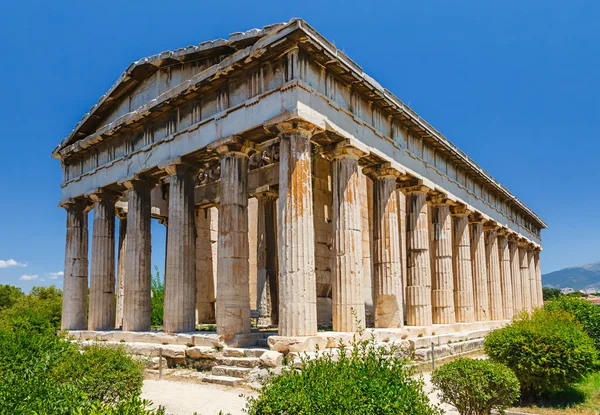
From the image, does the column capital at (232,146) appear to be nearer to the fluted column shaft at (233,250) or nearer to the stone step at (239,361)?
the fluted column shaft at (233,250)

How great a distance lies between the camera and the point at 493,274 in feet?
88.1

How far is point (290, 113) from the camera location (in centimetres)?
1280

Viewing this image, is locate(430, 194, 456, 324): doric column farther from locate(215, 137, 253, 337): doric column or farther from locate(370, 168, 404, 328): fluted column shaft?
locate(215, 137, 253, 337): doric column

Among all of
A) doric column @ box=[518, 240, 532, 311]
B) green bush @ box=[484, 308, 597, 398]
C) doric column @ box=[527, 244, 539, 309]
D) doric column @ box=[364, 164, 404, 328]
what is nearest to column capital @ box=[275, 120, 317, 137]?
doric column @ box=[364, 164, 404, 328]

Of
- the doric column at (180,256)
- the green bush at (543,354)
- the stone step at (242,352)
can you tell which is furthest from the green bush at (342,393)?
the doric column at (180,256)

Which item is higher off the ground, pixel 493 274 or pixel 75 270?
pixel 75 270

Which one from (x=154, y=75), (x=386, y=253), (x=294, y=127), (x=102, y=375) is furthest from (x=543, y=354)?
(x=154, y=75)

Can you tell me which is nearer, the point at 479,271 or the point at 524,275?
the point at 479,271

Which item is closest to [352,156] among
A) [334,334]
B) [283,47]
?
[283,47]

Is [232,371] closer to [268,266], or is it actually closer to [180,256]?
[180,256]

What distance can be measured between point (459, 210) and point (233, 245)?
41.2 feet

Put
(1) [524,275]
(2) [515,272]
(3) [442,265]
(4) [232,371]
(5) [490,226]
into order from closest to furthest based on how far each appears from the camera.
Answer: (4) [232,371] < (3) [442,265] < (5) [490,226] < (2) [515,272] < (1) [524,275]

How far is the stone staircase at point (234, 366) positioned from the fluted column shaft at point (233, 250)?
2.76 feet

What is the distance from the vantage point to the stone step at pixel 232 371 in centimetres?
1216
